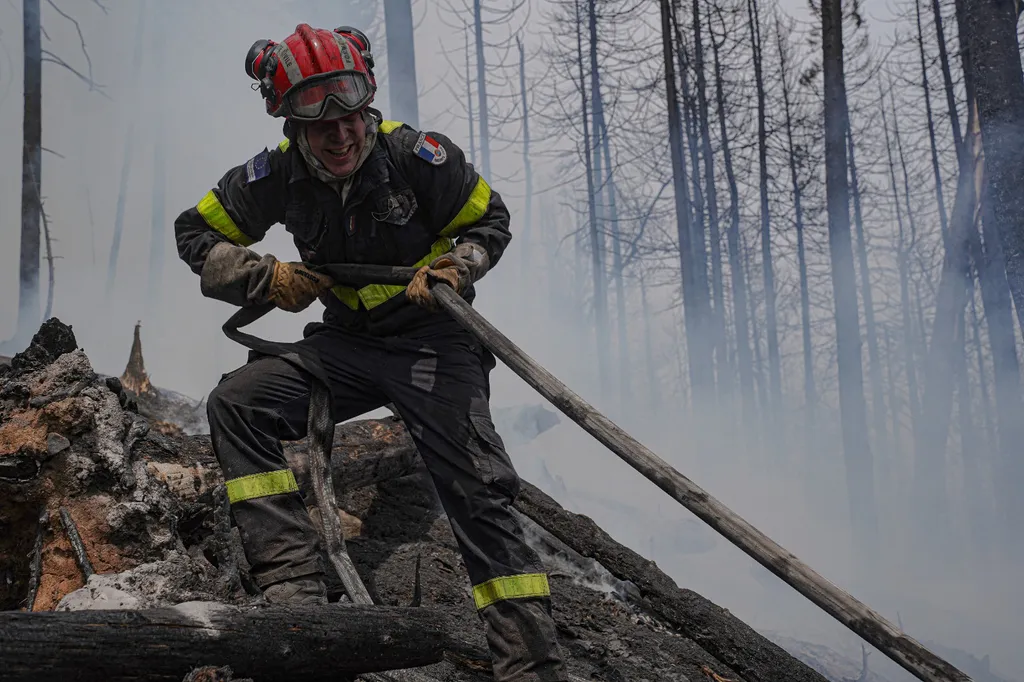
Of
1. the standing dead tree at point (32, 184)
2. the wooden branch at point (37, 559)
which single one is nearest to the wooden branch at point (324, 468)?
the wooden branch at point (37, 559)

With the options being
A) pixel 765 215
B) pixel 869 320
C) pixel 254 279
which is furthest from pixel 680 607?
pixel 869 320

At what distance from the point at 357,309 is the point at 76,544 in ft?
3.76

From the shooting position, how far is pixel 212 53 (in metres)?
10.4

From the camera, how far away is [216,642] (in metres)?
1.74

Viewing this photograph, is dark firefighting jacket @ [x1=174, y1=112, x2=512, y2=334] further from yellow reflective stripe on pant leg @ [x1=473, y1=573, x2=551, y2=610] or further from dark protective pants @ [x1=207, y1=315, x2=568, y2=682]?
yellow reflective stripe on pant leg @ [x1=473, y1=573, x2=551, y2=610]

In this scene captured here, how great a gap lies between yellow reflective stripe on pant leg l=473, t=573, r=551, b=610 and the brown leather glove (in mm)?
1124

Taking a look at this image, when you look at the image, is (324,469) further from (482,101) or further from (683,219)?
(482,101)

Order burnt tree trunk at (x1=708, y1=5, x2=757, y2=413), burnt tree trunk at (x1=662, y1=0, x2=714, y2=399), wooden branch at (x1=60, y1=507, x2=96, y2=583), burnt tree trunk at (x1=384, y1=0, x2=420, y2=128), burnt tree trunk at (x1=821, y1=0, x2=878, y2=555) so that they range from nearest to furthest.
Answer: wooden branch at (x1=60, y1=507, x2=96, y2=583) → burnt tree trunk at (x1=821, y1=0, x2=878, y2=555) → burnt tree trunk at (x1=662, y1=0, x2=714, y2=399) → burnt tree trunk at (x1=384, y1=0, x2=420, y2=128) → burnt tree trunk at (x1=708, y1=5, x2=757, y2=413)

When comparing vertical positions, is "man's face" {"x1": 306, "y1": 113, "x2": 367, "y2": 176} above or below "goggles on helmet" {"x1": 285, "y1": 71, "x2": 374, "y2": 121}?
below

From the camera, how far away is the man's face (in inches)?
101

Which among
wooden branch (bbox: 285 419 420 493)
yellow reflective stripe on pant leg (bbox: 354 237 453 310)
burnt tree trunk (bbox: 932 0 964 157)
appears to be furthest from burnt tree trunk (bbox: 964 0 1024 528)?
yellow reflective stripe on pant leg (bbox: 354 237 453 310)

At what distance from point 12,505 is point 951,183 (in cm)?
1074

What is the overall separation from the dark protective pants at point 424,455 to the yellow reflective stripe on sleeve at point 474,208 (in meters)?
0.35

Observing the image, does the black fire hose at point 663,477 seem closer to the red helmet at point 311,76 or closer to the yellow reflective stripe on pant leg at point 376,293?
the yellow reflective stripe on pant leg at point 376,293
